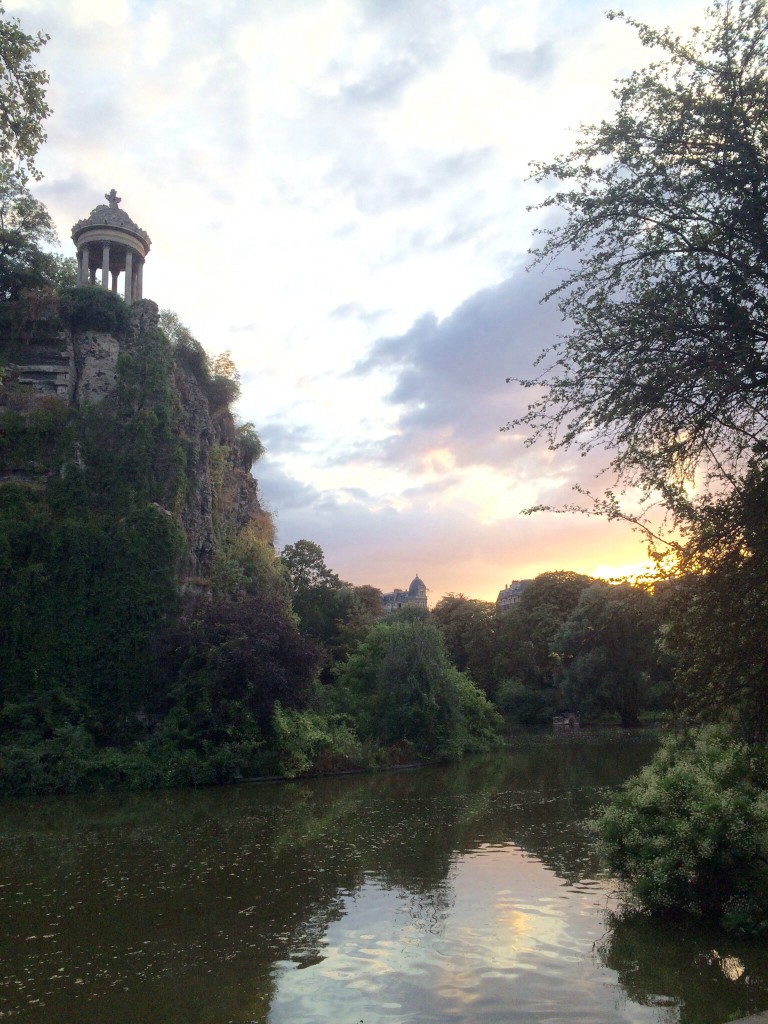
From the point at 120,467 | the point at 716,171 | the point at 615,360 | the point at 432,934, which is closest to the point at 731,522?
the point at 615,360

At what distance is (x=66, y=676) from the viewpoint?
96.8 feet

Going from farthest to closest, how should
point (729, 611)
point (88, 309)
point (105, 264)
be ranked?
1. point (105, 264)
2. point (88, 309)
3. point (729, 611)

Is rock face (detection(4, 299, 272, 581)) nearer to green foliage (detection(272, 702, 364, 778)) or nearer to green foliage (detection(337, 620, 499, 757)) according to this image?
green foliage (detection(272, 702, 364, 778))

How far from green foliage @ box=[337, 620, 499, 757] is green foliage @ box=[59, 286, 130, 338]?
1934 cm

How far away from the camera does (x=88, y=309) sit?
116 feet

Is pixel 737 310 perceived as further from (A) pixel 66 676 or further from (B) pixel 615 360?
(A) pixel 66 676

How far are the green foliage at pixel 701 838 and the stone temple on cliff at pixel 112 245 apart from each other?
35.9 metres

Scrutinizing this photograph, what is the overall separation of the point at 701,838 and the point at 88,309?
33254 millimetres

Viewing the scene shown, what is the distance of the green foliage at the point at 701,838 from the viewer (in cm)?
944

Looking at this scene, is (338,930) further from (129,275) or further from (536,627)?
(536,627)

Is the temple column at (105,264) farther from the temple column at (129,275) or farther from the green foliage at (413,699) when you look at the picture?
the green foliage at (413,699)

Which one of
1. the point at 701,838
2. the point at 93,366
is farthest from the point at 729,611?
the point at 93,366

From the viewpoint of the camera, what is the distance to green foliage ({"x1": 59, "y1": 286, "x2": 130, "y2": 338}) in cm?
3516

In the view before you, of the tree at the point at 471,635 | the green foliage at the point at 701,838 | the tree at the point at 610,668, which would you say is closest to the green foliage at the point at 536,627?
the tree at the point at 471,635
